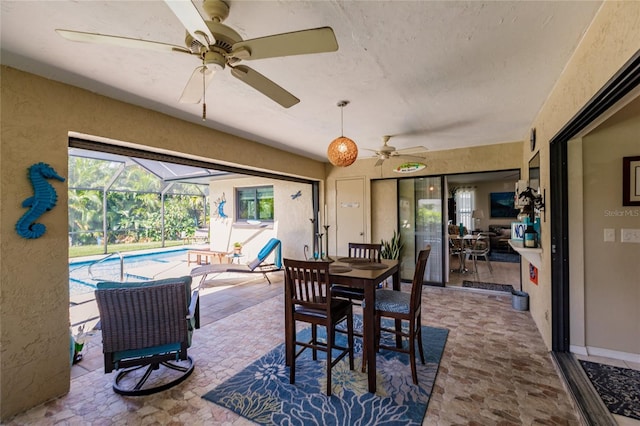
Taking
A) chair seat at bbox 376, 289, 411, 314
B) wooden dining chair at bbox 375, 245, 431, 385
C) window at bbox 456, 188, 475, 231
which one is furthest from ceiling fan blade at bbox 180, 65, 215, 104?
window at bbox 456, 188, 475, 231

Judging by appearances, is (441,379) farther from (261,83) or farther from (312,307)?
(261,83)

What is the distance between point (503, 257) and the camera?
7.99 m

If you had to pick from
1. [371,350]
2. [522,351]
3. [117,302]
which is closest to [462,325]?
[522,351]

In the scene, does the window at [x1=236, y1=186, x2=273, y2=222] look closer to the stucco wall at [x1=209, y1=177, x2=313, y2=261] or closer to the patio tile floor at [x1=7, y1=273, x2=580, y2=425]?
the stucco wall at [x1=209, y1=177, x2=313, y2=261]

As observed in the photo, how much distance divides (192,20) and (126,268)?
26.7 ft

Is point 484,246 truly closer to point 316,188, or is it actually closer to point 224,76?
point 316,188

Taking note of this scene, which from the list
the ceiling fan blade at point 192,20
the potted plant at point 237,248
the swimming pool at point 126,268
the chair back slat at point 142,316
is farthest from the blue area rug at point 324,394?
the potted plant at point 237,248

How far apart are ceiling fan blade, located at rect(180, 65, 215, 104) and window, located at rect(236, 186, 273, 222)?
5434 mm

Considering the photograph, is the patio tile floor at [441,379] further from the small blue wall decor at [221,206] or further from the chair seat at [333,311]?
the small blue wall decor at [221,206]

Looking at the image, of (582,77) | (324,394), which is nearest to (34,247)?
(324,394)

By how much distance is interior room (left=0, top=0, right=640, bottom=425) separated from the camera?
1578mm

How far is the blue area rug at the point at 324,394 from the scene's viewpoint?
1.97 m

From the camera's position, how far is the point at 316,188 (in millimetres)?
6227

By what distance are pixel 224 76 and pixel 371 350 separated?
95.4 inches
